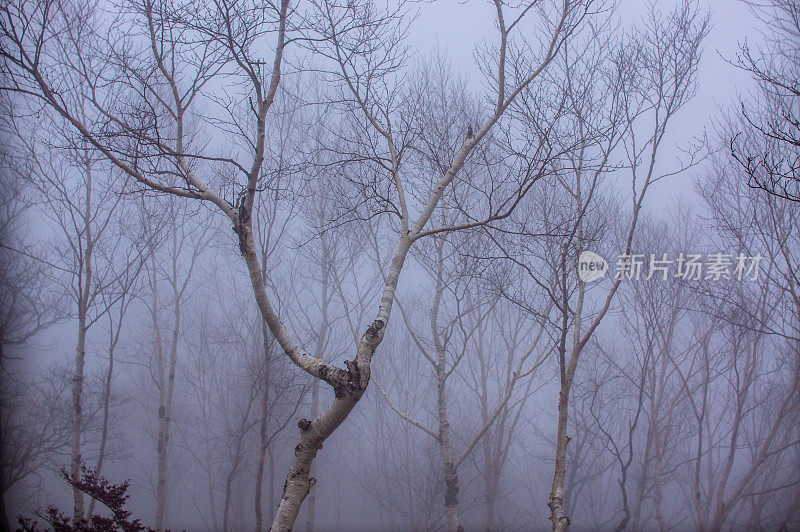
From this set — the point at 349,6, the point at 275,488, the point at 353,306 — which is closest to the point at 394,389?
the point at 353,306

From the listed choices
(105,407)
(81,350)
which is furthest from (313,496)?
(81,350)

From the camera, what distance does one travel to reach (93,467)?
429 cm

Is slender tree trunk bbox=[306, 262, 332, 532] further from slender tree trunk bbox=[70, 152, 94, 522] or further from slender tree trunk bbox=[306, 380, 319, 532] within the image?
slender tree trunk bbox=[70, 152, 94, 522]

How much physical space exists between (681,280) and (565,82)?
1917 mm

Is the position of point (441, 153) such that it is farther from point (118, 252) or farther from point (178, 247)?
point (118, 252)

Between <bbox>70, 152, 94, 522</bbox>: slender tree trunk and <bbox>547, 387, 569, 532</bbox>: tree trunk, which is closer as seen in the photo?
<bbox>547, 387, 569, 532</bbox>: tree trunk

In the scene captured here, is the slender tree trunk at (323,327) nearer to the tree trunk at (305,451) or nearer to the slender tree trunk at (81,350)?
the slender tree trunk at (81,350)

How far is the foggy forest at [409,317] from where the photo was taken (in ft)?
13.2
